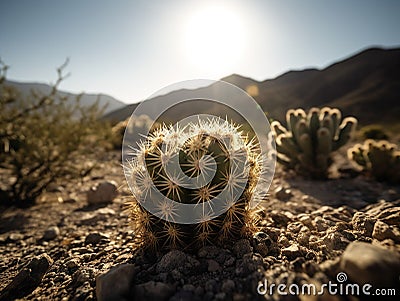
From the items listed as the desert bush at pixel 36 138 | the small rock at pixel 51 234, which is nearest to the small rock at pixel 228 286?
the small rock at pixel 51 234

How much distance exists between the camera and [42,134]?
485 cm

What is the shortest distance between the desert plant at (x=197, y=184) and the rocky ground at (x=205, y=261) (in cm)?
13

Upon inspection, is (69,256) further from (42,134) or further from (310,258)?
(42,134)

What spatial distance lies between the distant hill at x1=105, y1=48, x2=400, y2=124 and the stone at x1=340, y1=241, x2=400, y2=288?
2989 centimetres

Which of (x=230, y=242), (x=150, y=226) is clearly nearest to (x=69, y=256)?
(x=150, y=226)

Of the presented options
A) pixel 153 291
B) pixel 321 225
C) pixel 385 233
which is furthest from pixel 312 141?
pixel 153 291

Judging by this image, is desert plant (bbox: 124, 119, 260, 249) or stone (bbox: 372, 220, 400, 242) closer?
stone (bbox: 372, 220, 400, 242)

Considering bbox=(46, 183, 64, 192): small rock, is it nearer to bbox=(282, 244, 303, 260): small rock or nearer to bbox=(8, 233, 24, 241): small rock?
bbox=(8, 233, 24, 241): small rock

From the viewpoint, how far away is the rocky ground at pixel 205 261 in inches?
50.9

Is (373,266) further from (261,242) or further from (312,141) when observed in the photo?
(312,141)

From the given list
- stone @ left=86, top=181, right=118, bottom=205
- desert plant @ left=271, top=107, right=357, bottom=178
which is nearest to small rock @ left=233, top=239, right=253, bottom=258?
stone @ left=86, top=181, right=118, bottom=205

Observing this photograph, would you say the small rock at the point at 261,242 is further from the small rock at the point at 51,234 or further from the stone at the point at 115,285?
the small rock at the point at 51,234

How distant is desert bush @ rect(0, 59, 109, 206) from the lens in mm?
4094

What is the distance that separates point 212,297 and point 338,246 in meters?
1.00
